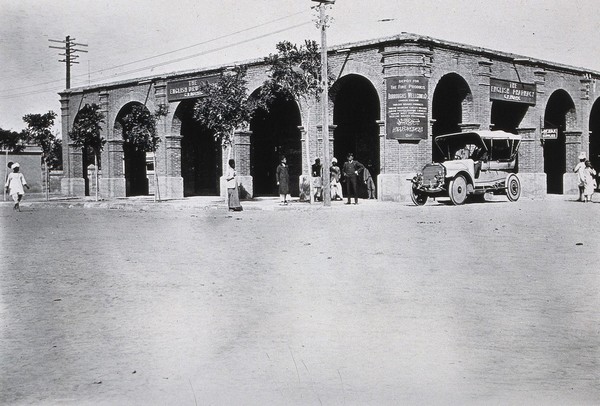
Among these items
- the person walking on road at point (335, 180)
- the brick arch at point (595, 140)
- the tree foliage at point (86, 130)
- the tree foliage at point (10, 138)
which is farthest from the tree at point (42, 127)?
the brick arch at point (595, 140)

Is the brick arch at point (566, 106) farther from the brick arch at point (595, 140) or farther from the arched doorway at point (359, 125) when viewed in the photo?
the arched doorway at point (359, 125)

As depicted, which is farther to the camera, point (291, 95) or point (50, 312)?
point (291, 95)

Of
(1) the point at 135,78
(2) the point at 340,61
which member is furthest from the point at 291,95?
(1) the point at 135,78

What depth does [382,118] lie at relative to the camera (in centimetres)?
2223

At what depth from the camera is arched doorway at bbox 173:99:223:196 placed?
108ft

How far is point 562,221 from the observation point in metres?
13.7

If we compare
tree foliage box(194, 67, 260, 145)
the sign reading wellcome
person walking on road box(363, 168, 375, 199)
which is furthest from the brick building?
tree foliage box(194, 67, 260, 145)

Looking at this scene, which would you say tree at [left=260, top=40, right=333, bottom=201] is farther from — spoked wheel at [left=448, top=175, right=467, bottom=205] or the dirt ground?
the dirt ground

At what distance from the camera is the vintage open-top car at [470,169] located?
62.4 ft

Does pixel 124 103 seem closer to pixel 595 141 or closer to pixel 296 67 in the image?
pixel 296 67

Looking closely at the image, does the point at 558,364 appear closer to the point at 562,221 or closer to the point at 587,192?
the point at 562,221

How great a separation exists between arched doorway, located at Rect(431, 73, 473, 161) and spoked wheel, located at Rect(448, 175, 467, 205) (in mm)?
5767

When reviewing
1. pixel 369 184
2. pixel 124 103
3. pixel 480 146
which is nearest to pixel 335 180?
pixel 369 184

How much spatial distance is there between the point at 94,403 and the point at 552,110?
98.1 ft
